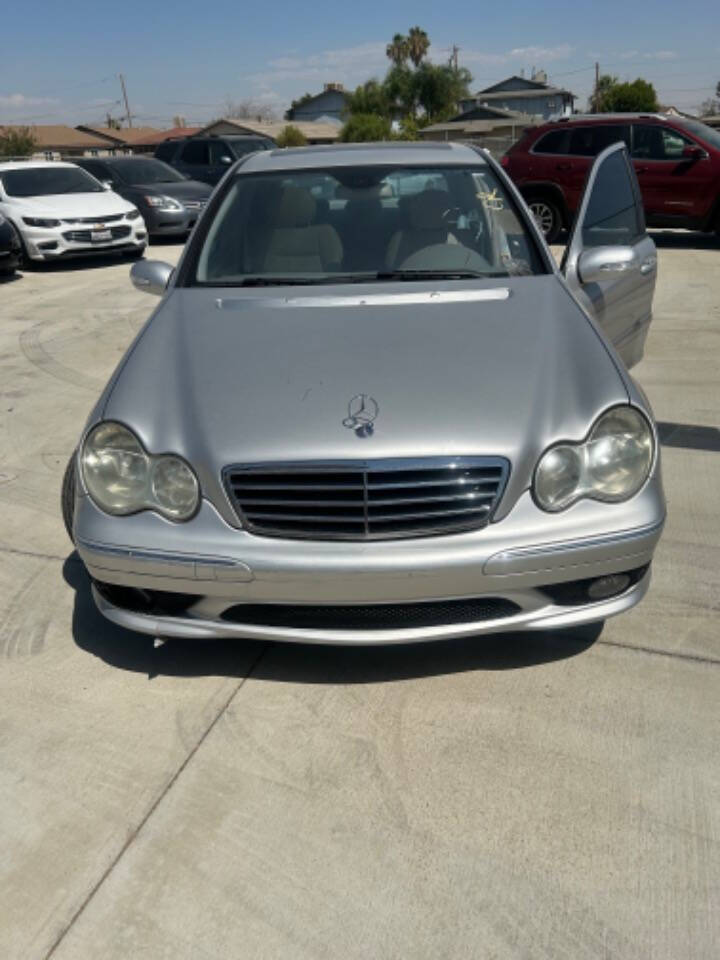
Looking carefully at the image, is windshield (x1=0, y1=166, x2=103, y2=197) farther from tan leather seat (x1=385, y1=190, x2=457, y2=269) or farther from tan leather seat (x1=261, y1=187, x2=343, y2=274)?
tan leather seat (x1=385, y1=190, x2=457, y2=269)

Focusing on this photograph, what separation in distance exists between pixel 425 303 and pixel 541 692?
4.74 feet

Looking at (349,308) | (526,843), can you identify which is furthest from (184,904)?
(349,308)

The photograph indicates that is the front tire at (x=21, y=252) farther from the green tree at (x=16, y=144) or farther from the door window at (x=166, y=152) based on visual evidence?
the green tree at (x=16, y=144)

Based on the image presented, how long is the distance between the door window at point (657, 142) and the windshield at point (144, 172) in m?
7.46

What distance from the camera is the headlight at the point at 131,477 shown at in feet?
8.18

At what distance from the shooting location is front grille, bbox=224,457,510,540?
239 centimetres

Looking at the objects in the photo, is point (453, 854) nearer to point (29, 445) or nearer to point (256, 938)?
point (256, 938)

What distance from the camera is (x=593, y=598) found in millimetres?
2590

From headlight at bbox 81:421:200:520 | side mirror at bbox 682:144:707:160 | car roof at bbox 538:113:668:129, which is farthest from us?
car roof at bbox 538:113:668:129

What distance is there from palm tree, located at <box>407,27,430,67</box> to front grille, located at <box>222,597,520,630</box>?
72250 mm

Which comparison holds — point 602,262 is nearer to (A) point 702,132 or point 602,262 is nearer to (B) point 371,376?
(B) point 371,376

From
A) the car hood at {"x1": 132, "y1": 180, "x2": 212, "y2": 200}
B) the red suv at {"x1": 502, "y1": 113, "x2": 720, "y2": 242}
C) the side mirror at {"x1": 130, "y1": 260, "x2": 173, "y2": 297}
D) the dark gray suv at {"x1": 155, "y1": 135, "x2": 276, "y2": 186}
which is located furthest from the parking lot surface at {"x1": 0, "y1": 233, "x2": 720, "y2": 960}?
the dark gray suv at {"x1": 155, "y1": 135, "x2": 276, "y2": 186}

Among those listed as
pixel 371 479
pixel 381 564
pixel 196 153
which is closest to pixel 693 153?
pixel 196 153

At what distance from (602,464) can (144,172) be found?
13.6m
